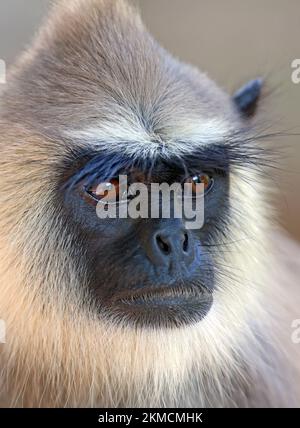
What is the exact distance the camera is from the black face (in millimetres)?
1878

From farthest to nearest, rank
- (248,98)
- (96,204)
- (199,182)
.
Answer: (248,98) < (199,182) < (96,204)

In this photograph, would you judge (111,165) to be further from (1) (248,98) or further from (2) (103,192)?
(1) (248,98)

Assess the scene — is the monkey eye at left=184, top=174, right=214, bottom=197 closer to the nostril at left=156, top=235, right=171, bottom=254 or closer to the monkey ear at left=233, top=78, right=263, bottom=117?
the nostril at left=156, top=235, right=171, bottom=254

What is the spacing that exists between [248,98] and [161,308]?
931 millimetres

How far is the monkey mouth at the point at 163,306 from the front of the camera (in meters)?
1.91

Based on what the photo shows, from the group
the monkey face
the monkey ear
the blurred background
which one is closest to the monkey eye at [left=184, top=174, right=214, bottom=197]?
the monkey face

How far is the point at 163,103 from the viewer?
79.4 inches

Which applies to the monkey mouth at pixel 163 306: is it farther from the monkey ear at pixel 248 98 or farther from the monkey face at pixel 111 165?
the monkey ear at pixel 248 98

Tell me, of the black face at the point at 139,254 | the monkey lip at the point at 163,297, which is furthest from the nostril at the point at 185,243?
the monkey lip at the point at 163,297

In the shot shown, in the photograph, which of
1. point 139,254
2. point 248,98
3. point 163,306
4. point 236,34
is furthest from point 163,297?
point 236,34

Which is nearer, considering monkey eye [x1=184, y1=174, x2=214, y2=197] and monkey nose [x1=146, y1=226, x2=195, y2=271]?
monkey nose [x1=146, y1=226, x2=195, y2=271]

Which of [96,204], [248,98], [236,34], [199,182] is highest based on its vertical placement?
[236,34]

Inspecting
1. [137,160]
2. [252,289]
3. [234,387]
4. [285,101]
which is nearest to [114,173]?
[137,160]

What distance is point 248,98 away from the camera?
252 cm
